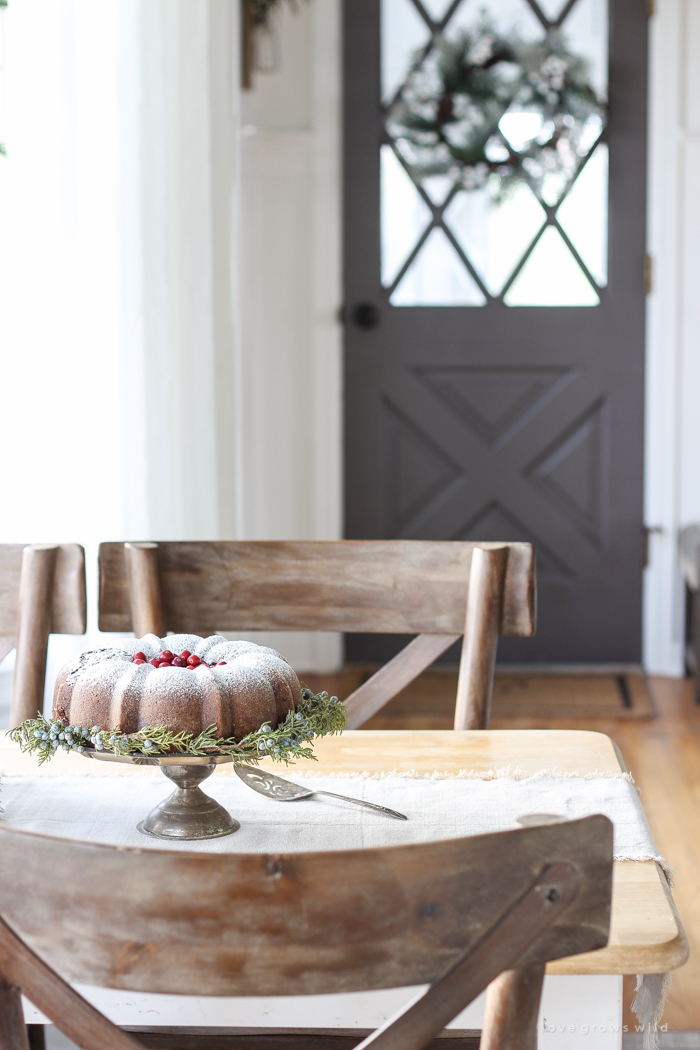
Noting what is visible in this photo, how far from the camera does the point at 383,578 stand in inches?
50.0

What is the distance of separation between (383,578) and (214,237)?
124 cm

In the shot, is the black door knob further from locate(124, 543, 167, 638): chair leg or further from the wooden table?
the wooden table

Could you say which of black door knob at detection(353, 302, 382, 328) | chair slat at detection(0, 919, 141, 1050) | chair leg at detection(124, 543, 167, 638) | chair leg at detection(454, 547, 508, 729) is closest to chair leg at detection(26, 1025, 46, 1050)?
chair leg at detection(124, 543, 167, 638)

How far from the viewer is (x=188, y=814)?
0.76 meters

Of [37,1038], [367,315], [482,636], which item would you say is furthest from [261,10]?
[37,1038]

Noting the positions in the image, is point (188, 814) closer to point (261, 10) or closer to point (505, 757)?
point (505, 757)

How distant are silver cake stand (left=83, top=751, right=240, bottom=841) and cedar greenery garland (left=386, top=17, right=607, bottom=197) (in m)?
2.95

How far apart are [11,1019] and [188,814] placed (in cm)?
27

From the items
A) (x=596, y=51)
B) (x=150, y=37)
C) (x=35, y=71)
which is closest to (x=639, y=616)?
(x=596, y=51)

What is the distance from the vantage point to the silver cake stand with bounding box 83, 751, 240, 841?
0.75 meters

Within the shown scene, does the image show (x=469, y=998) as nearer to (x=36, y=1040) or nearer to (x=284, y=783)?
(x=284, y=783)

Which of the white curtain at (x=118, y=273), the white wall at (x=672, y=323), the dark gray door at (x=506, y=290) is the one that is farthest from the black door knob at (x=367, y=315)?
the white wall at (x=672, y=323)

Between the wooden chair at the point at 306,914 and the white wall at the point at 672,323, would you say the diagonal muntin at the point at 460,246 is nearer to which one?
the white wall at the point at 672,323

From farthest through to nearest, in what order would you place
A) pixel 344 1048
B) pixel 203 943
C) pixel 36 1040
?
pixel 36 1040
pixel 344 1048
pixel 203 943
